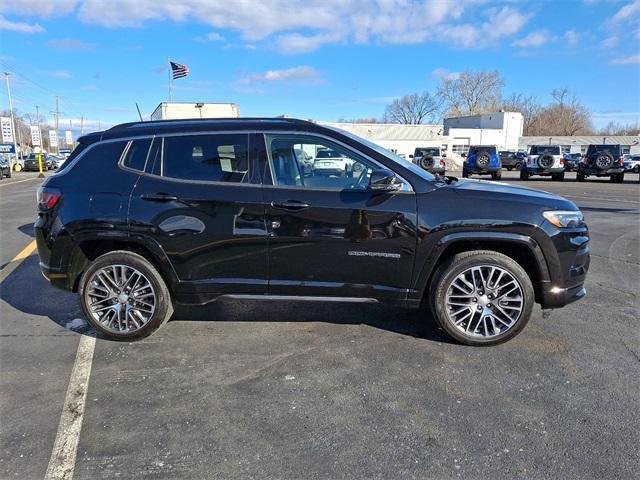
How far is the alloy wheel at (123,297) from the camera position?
13.6ft

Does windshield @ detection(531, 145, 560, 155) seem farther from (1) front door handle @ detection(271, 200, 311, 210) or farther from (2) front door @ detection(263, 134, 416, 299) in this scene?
(1) front door handle @ detection(271, 200, 311, 210)

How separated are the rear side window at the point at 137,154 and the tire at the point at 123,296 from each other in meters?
0.75

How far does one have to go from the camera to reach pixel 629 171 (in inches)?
1620

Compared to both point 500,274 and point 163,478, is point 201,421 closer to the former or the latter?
point 163,478

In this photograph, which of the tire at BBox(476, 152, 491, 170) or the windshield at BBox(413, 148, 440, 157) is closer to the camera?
the tire at BBox(476, 152, 491, 170)

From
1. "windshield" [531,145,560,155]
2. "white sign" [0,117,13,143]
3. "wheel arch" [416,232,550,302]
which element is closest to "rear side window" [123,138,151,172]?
"wheel arch" [416,232,550,302]

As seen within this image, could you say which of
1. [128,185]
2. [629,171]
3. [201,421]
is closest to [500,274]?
[201,421]

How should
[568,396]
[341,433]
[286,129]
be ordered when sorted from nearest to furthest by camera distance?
[341,433] < [568,396] < [286,129]

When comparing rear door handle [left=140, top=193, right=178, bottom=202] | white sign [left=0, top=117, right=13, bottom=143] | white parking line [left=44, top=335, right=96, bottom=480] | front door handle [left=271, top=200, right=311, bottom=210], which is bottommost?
white parking line [left=44, top=335, right=96, bottom=480]

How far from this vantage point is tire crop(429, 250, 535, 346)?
386 centimetres

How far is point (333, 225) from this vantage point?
3824mm

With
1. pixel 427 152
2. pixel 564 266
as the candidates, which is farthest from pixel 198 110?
pixel 564 266

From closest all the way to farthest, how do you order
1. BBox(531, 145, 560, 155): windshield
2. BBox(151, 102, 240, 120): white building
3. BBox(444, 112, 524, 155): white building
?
BBox(151, 102, 240, 120): white building
BBox(531, 145, 560, 155): windshield
BBox(444, 112, 524, 155): white building

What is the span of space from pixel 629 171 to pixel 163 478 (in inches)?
1890
